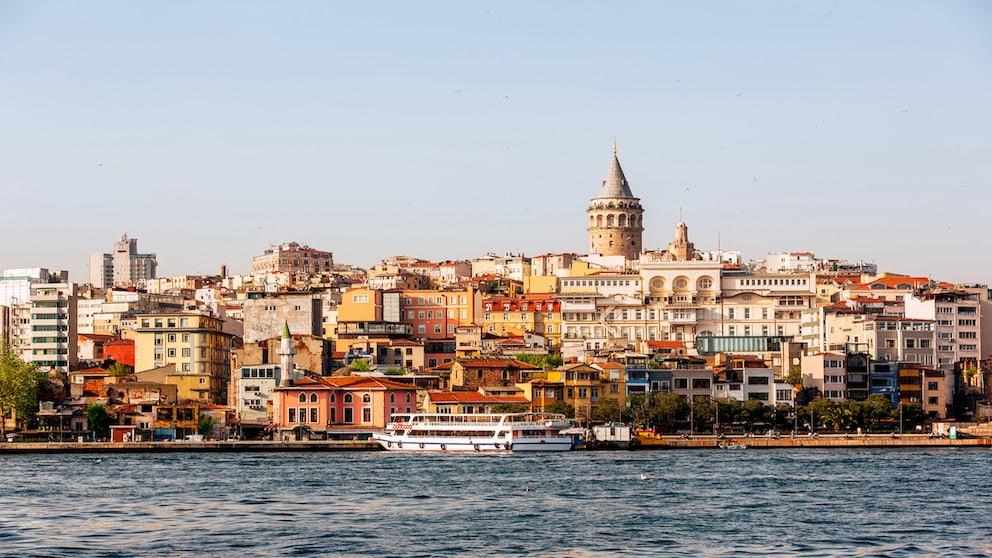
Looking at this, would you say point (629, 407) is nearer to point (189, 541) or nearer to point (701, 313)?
point (701, 313)

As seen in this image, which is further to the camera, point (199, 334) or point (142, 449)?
point (199, 334)

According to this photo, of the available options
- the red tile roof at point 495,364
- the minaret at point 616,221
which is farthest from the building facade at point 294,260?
the red tile roof at point 495,364

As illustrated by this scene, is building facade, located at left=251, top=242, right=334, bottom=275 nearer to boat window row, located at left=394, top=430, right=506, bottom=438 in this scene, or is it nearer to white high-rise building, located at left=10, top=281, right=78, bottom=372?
white high-rise building, located at left=10, top=281, right=78, bottom=372

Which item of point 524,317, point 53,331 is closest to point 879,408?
point 524,317

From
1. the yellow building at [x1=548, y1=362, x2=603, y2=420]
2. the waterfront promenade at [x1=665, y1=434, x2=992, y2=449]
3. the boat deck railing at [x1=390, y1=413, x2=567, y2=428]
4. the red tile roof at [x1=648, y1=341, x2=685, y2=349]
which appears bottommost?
the waterfront promenade at [x1=665, y1=434, x2=992, y2=449]

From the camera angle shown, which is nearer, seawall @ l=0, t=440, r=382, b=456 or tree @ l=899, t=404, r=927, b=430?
seawall @ l=0, t=440, r=382, b=456

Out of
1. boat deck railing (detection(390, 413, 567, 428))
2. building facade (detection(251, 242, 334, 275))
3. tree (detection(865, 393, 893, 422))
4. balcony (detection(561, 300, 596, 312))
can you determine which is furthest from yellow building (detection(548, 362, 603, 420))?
building facade (detection(251, 242, 334, 275))

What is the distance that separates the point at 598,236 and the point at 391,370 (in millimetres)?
55973

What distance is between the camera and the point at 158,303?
124m

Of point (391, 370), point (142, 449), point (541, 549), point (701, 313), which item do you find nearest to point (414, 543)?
point (541, 549)

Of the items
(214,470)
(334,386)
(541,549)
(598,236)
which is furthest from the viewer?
(598,236)

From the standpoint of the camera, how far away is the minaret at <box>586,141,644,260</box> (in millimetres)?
142625

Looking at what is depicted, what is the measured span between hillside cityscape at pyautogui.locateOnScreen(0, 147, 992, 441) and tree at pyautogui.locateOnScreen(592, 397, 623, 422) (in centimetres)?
15

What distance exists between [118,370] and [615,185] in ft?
206
